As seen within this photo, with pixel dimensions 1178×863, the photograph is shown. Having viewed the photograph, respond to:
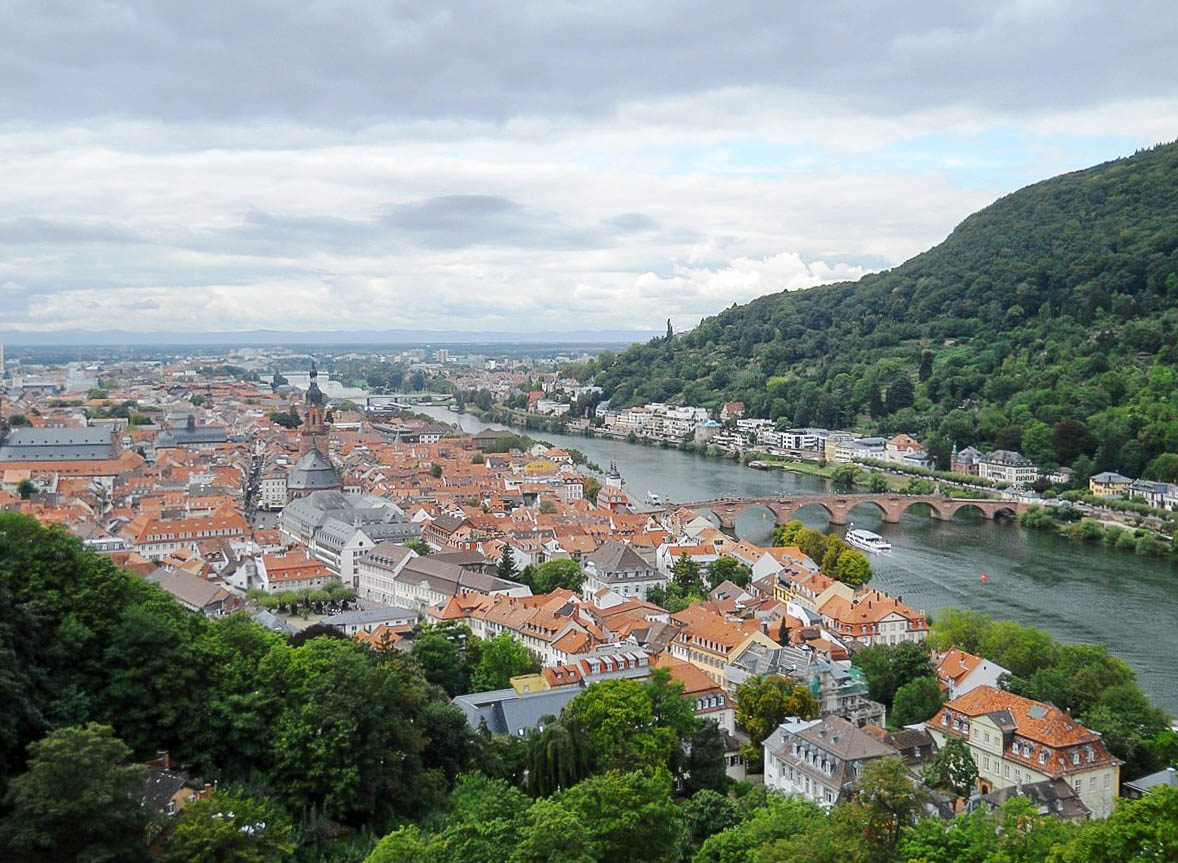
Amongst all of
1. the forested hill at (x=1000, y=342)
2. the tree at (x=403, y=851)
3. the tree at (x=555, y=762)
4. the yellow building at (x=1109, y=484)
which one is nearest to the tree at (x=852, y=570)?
the tree at (x=555, y=762)

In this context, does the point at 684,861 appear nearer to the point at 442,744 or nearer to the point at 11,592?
the point at 442,744

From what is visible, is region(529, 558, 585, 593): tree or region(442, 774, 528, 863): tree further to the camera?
region(529, 558, 585, 593): tree

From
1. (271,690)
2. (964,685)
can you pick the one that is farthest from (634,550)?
(271,690)

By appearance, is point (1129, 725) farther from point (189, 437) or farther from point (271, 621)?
point (189, 437)

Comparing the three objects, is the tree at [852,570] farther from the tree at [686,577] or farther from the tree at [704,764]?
the tree at [704,764]

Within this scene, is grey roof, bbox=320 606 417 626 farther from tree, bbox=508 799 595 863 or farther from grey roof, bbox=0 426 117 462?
grey roof, bbox=0 426 117 462

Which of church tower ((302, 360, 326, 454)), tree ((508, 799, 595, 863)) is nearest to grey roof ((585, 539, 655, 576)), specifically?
tree ((508, 799, 595, 863))
